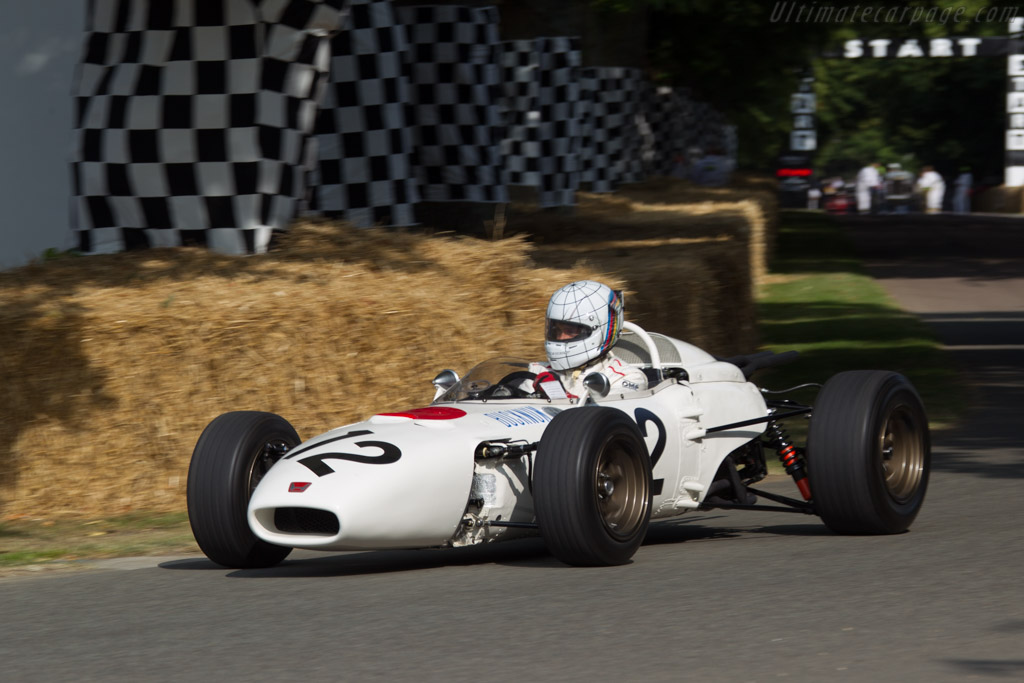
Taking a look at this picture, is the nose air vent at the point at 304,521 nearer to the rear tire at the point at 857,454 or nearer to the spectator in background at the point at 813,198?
the rear tire at the point at 857,454

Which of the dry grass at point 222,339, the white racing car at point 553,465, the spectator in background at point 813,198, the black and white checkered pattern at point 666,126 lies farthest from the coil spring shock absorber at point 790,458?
the spectator in background at point 813,198

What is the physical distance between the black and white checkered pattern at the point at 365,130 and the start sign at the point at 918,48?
40.0 m

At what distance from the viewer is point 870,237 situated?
115 feet

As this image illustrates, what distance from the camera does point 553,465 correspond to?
220 inches

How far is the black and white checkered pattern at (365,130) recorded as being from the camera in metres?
11.1

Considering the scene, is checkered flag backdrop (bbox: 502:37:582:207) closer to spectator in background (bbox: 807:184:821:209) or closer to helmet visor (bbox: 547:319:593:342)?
helmet visor (bbox: 547:319:593:342)

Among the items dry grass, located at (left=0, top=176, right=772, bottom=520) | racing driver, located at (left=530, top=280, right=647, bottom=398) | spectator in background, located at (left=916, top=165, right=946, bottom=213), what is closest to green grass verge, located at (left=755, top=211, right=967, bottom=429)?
dry grass, located at (left=0, top=176, right=772, bottom=520)

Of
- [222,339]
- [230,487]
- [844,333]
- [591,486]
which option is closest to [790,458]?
[591,486]

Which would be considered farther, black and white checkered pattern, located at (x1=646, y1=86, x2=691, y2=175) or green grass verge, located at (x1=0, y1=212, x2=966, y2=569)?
black and white checkered pattern, located at (x1=646, y1=86, x2=691, y2=175)

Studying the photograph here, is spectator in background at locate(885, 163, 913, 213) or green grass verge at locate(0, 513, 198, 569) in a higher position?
spectator in background at locate(885, 163, 913, 213)

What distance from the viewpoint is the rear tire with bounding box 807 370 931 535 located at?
20.8ft

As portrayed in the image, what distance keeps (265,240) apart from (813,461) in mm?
4631

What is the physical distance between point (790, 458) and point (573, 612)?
7.38 ft

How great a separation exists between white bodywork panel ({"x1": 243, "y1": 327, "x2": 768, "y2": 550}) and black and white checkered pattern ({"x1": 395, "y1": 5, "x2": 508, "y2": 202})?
239 inches
